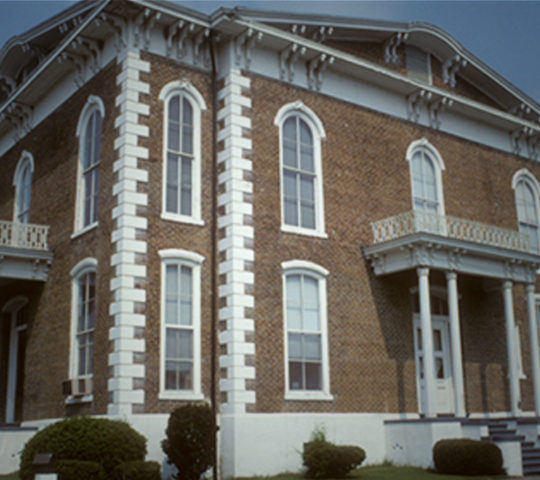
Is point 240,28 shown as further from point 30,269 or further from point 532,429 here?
point 532,429

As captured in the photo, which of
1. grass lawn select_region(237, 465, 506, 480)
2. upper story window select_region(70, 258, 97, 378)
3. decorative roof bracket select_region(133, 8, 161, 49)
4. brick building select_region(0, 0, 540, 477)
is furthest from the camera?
decorative roof bracket select_region(133, 8, 161, 49)

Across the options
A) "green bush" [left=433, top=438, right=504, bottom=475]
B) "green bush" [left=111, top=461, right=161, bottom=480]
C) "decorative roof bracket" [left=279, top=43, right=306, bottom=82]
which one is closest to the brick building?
"decorative roof bracket" [left=279, top=43, right=306, bottom=82]

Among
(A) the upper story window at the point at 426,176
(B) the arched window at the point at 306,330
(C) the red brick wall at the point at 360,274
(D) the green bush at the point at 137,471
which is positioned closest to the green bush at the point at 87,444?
(D) the green bush at the point at 137,471

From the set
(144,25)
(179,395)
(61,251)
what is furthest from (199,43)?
(179,395)

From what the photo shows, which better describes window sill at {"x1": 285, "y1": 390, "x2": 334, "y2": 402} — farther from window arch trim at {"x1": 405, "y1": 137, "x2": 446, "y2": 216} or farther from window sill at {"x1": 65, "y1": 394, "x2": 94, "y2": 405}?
window arch trim at {"x1": 405, "y1": 137, "x2": 446, "y2": 216}

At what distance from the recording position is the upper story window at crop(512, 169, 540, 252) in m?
26.0

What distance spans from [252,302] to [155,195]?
3.42 m

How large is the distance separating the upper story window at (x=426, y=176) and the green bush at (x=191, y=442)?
34.5 ft

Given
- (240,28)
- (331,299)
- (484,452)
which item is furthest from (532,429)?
(240,28)

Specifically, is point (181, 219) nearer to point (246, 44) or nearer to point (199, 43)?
point (199, 43)

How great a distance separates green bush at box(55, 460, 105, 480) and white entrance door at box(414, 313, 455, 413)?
973 cm

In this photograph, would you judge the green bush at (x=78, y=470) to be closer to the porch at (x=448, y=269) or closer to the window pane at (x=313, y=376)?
the window pane at (x=313, y=376)

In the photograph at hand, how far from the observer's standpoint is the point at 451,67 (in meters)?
25.0

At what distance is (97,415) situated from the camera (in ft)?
55.5
